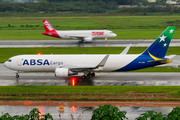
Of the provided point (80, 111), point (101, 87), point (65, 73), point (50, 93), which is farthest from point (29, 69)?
point (80, 111)

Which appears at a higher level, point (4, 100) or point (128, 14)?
point (128, 14)

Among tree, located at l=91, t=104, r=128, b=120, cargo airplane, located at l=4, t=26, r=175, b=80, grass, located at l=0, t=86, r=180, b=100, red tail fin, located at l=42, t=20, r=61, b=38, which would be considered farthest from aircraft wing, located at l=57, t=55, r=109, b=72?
red tail fin, located at l=42, t=20, r=61, b=38

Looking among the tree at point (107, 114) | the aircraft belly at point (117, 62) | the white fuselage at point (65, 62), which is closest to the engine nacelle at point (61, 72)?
the white fuselage at point (65, 62)

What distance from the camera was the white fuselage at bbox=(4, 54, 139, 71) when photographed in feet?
135

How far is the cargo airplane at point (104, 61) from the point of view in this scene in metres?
40.7

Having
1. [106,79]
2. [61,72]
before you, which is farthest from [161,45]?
[61,72]

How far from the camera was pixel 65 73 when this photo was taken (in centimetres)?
3872

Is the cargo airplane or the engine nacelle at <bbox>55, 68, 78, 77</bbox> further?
the cargo airplane

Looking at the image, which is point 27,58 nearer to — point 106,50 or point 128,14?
point 106,50

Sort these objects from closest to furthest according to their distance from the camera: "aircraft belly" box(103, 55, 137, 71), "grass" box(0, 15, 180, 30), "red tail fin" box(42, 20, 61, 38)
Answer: "aircraft belly" box(103, 55, 137, 71) < "red tail fin" box(42, 20, 61, 38) < "grass" box(0, 15, 180, 30)

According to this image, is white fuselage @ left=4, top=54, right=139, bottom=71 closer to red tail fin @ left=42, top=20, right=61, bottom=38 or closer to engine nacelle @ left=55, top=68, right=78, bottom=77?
engine nacelle @ left=55, top=68, right=78, bottom=77

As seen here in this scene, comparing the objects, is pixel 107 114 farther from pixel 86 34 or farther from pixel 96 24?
pixel 96 24

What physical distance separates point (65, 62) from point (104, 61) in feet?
20.7

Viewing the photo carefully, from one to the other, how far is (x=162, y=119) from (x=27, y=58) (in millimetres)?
27013
